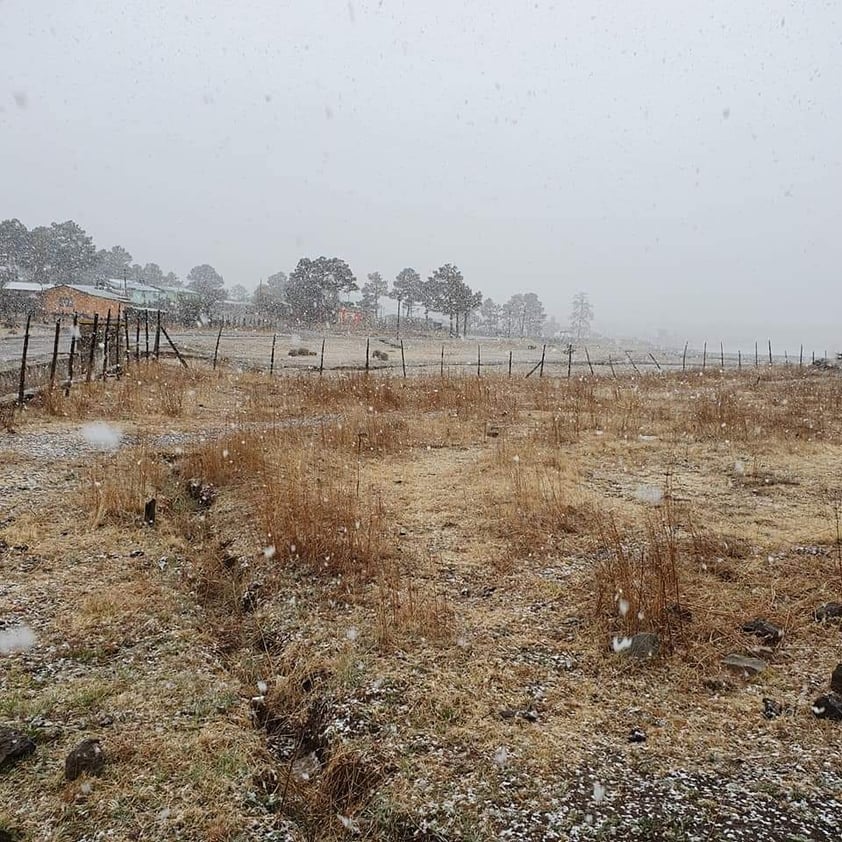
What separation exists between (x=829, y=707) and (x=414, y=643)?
2966 millimetres

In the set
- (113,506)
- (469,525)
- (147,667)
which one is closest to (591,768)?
(147,667)

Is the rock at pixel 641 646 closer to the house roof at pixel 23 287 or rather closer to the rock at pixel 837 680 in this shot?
the rock at pixel 837 680

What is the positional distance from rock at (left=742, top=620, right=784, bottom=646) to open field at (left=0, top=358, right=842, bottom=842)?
0.03m

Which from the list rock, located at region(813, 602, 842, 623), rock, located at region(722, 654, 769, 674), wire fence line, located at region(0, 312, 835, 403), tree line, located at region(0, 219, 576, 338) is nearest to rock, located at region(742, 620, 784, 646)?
rock, located at region(722, 654, 769, 674)

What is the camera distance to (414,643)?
5.28 metres

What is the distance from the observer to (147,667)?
4.99 m

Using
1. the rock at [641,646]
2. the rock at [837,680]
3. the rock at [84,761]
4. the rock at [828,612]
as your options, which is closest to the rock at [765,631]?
the rock at [828,612]

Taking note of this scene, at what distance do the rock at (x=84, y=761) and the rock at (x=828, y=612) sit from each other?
5.52 metres

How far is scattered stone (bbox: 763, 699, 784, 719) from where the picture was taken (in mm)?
4309

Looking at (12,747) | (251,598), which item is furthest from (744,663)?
(12,747)

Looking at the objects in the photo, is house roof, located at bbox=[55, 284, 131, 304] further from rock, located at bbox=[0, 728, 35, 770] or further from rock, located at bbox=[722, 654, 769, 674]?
rock, located at bbox=[722, 654, 769, 674]

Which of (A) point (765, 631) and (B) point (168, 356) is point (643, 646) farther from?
(B) point (168, 356)

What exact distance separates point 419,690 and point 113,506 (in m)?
5.04

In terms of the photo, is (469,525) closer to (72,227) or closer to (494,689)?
(494,689)
